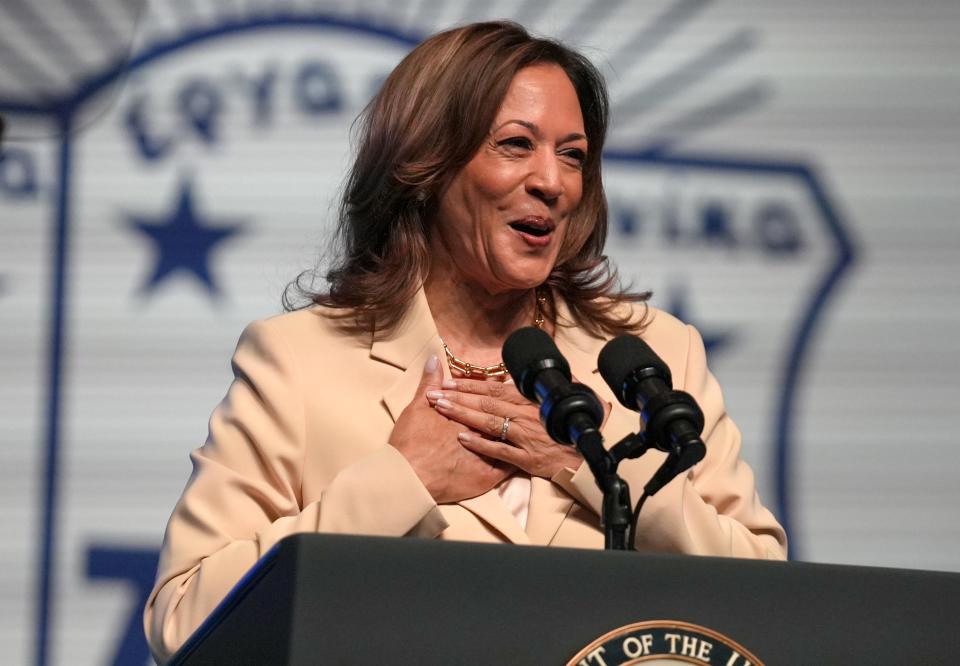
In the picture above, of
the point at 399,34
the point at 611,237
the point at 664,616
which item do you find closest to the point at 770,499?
the point at 611,237

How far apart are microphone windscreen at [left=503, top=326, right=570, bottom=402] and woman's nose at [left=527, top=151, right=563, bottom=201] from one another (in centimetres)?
69

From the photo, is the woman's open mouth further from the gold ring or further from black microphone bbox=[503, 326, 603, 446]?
black microphone bbox=[503, 326, 603, 446]

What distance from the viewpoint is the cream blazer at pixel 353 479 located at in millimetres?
1991

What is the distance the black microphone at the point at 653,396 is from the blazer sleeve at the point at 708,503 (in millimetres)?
377

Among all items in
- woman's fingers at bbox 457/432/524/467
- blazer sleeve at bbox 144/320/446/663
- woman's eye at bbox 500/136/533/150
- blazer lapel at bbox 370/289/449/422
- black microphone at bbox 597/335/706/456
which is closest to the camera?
black microphone at bbox 597/335/706/456

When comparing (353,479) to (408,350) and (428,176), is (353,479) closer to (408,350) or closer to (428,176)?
(408,350)

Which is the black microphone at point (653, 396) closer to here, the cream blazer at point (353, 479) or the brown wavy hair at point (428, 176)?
the cream blazer at point (353, 479)

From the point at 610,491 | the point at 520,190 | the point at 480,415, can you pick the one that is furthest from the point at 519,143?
the point at 610,491

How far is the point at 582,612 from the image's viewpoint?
135 cm

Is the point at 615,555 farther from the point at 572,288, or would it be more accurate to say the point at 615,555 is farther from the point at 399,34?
the point at 399,34

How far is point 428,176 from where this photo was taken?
Answer: 8.04ft

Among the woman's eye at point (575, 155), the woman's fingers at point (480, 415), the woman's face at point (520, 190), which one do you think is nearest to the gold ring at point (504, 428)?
the woman's fingers at point (480, 415)

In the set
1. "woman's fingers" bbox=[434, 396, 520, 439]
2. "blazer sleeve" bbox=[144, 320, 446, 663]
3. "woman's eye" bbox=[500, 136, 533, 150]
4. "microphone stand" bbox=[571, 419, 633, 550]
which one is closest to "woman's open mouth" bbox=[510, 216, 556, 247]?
"woman's eye" bbox=[500, 136, 533, 150]

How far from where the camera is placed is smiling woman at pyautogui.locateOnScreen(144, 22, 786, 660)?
207cm
